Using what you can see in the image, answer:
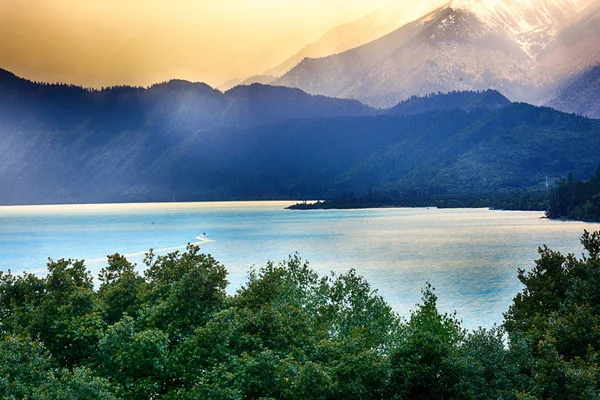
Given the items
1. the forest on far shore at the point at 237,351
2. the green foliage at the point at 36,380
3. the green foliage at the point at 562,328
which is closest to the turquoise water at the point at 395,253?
the green foliage at the point at 562,328

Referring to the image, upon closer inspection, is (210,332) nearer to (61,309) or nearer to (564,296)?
(61,309)

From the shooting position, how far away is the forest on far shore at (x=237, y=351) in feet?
97.6

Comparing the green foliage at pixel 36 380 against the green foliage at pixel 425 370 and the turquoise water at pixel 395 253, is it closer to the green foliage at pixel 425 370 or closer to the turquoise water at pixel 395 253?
the green foliage at pixel 425 370

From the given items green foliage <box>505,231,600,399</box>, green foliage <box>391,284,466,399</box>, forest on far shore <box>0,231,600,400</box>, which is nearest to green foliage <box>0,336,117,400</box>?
forest on far shore <box>0,231,600,400</box>

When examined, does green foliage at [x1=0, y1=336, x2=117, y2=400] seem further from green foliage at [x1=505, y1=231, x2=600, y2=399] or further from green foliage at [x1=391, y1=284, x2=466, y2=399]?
green foliage at [x1=505, y1=231, x2=600, y2=399]

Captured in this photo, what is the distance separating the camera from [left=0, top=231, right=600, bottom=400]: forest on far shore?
29734 millimetres

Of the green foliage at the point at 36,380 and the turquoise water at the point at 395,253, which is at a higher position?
the green foliage at the point at 36,380

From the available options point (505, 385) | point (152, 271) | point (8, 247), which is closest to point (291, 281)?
point (152, 271)

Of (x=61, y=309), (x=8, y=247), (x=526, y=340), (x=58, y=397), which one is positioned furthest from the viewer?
(x=8, y=247)

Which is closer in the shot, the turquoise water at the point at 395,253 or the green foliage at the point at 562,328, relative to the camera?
the green foliage at the point at 562,328

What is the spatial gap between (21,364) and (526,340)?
25287 millimetres

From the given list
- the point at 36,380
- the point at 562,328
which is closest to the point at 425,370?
the point at 562,328

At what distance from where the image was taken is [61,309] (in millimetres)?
38188

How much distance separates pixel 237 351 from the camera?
3444 cm
